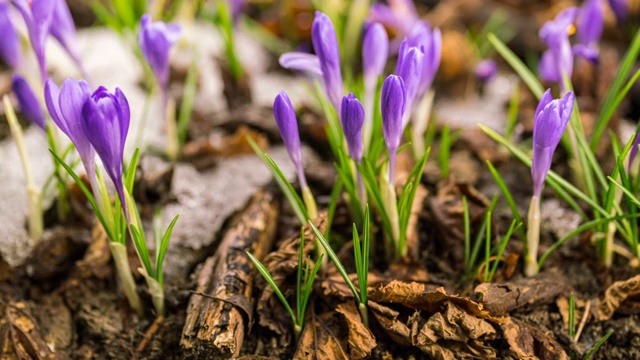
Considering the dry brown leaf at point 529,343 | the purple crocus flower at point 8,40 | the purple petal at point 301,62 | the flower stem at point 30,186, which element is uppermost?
the purple crocus flower at point 8,40

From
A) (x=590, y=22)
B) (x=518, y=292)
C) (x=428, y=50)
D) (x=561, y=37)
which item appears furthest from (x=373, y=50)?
(x=590, y=22)

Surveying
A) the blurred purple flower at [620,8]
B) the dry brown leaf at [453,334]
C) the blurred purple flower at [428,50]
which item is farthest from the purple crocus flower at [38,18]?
the blurred purple flower at [620,8]

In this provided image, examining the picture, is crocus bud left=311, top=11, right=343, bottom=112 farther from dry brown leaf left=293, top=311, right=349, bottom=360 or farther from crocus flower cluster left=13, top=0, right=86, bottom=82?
crocus flower cluster left=13, top=0, right=86, bottom=82

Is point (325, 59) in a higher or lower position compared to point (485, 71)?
higher

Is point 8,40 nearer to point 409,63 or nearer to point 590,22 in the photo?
point 409,63

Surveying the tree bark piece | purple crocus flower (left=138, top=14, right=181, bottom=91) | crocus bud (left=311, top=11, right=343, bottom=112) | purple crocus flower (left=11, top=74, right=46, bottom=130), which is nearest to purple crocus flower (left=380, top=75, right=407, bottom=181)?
crocus bud (left=311, top=11, right=343, bottom=112)

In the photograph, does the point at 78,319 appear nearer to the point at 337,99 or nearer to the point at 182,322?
the point at 182,322

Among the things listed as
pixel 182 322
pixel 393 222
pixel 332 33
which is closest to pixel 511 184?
pixel 393 222

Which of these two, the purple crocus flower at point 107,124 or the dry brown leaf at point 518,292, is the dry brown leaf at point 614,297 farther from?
the purple crocus flower at point 107,124
